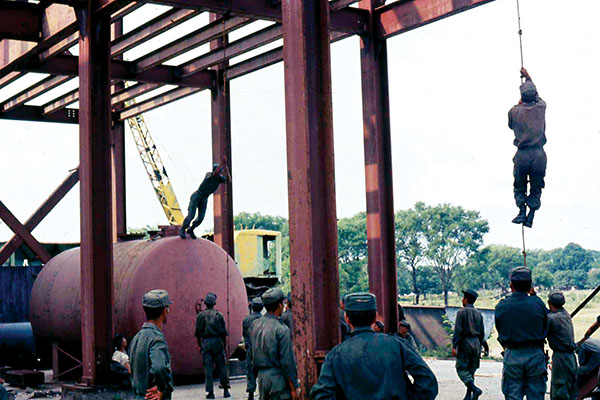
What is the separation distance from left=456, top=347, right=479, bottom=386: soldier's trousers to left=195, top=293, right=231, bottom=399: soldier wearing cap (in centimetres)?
397

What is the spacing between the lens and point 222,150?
1842cm

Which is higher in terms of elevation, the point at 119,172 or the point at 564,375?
the point at 119,172

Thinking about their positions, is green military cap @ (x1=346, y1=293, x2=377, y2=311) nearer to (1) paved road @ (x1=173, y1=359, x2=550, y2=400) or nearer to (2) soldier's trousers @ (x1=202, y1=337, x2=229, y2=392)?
(1) paved road @ (x1=173, y1=359, x2=550, y2=400)

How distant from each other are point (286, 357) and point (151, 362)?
5.93ft

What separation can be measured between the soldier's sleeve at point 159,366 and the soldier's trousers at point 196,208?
28.1 ft

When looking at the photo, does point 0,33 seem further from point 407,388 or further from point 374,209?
point 407,388

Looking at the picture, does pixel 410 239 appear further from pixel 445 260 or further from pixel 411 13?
pixel 411 13

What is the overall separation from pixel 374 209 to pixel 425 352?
10052 millimetres

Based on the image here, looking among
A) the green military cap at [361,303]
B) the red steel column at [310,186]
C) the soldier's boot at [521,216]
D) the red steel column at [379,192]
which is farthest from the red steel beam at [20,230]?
the green military cap at [361,303]

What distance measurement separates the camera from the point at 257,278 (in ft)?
77.7

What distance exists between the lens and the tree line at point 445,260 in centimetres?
7206

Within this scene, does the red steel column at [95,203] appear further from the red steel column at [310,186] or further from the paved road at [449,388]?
the red steel column at [310,186]

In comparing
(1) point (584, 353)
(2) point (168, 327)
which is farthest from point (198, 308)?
(1) point (584, 353)

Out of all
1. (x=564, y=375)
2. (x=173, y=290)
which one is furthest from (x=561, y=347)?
(x=173, y=290)
